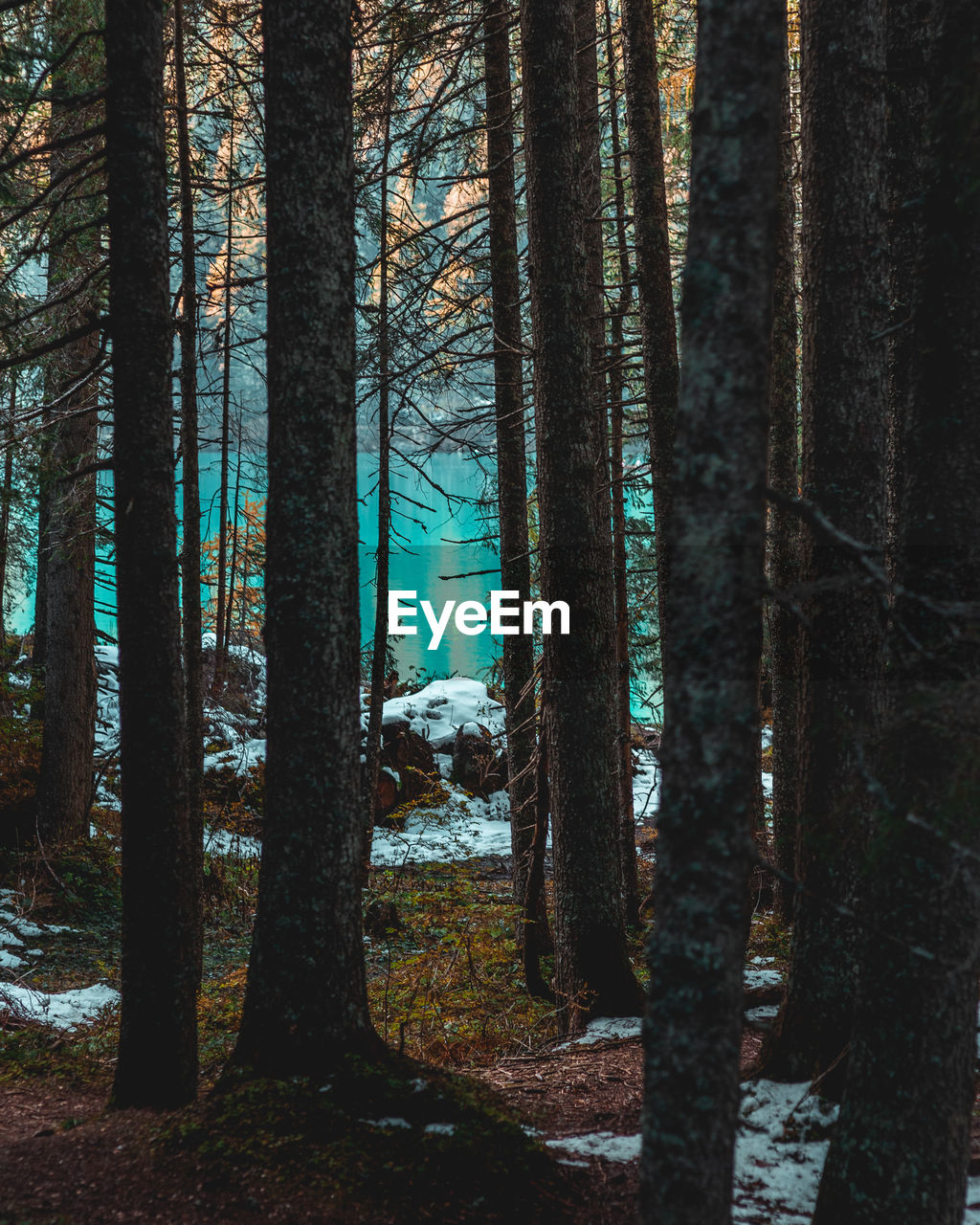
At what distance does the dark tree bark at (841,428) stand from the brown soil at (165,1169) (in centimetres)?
115

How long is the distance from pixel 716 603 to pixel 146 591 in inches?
121

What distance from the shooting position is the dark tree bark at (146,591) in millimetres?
4230

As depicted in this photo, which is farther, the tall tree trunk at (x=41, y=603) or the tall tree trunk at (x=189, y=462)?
the tall tree trunk at (x=41, y=603)

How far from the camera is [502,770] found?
1600 cm

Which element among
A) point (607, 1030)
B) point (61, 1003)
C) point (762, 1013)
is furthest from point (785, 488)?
point (61, 1003)

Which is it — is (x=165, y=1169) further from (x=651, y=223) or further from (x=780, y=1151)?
(x=651, y=223)

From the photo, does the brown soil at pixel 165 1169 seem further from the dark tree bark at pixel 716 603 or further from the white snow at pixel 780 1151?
the dark tree bark at pixel 716 603

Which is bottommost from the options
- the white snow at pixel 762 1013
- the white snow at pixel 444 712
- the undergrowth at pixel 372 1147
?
the white snow at pixel 762 1013

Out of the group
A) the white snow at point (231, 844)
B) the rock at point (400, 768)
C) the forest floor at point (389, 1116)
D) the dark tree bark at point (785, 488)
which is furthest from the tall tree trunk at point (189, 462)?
the rock at point (400, 768)

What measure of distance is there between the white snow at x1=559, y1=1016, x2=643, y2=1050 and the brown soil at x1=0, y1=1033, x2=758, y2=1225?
18.2 inches

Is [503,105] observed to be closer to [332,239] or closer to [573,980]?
[332,239]

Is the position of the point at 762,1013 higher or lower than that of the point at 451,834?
higher

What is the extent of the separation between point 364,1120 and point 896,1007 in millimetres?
2099

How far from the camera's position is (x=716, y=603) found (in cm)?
228
